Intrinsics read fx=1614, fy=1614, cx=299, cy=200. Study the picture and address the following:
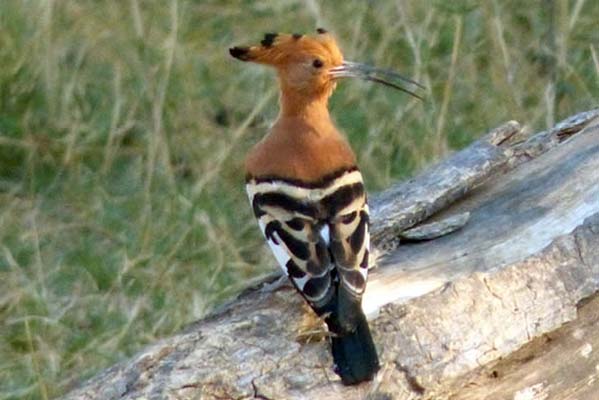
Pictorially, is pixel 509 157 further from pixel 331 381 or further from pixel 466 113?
pixel 466 113

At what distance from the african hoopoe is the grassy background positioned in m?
0.80

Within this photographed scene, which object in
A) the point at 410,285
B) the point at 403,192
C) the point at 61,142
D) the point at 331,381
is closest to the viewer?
the point at 331,381

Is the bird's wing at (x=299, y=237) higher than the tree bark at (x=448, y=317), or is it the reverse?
the bird's wing at (x=299, y=237)

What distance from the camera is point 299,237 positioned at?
9.62ft

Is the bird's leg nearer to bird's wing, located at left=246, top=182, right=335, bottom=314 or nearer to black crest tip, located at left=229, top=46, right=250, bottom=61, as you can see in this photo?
bird's wing, located at left=246, top=182, right=335, bottom=314

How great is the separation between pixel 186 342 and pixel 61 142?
208 centimetres

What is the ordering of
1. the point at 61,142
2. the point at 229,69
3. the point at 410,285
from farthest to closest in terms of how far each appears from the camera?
the point at 229,69, the point at 61,142, the point at 410,285

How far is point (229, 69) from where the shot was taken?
502cm

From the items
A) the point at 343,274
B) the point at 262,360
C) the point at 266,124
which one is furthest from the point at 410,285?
the point at 266,124

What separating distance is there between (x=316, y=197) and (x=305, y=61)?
434mm

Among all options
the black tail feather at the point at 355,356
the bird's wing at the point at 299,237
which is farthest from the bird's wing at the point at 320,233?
the black tail feather at the point at 355,356

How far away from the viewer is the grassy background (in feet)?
13.6

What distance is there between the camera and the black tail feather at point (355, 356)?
2.62 m

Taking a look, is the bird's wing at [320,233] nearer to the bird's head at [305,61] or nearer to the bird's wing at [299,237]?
the bird's wing at [299,237]
